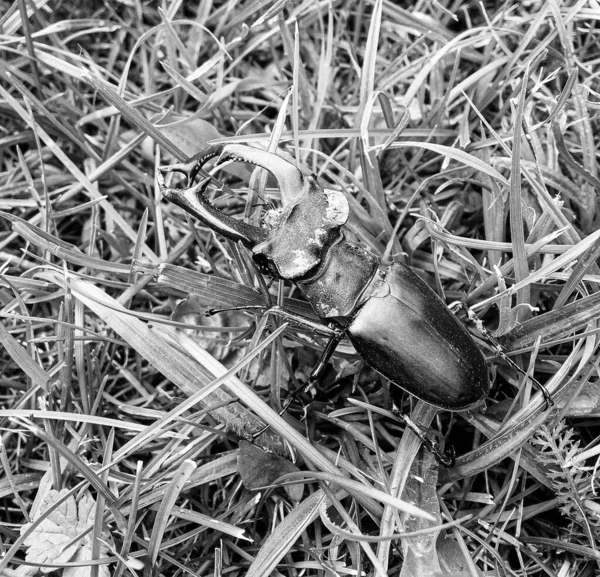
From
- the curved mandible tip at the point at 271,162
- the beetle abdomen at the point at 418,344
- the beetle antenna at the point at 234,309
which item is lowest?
the beetle antenna at the point at 234,309

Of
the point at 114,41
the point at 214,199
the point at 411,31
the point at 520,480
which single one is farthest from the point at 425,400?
the point at 114,41

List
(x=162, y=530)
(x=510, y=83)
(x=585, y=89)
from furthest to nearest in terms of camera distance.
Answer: (x=510, y=83) → (x=585, y=89) → (x=162, y=530)

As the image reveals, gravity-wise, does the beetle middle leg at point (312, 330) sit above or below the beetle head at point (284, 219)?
below

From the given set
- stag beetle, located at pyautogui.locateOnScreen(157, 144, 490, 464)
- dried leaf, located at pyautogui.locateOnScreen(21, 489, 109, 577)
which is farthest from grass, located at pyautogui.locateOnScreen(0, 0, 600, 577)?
stag beetle, located at pyautogui.locateOnScreen(157, 144, 490, 464)

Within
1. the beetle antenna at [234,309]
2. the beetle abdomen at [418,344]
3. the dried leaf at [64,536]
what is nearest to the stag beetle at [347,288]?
the beetle abdomen at [418,344]

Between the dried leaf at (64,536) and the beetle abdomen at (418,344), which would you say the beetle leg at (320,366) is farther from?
the dried leaf at (64,536)

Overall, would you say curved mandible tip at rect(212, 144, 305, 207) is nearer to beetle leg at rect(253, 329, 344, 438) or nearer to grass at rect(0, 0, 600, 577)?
grass at rect(0, 0, 600, 577)

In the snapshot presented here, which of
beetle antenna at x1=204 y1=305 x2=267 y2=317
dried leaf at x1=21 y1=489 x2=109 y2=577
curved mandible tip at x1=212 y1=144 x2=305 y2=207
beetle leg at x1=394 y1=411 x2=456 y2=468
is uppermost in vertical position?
curved mandible tip at x1=212 y1=144 x2=305 y2=207

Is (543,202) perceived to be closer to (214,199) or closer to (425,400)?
(425,400)
